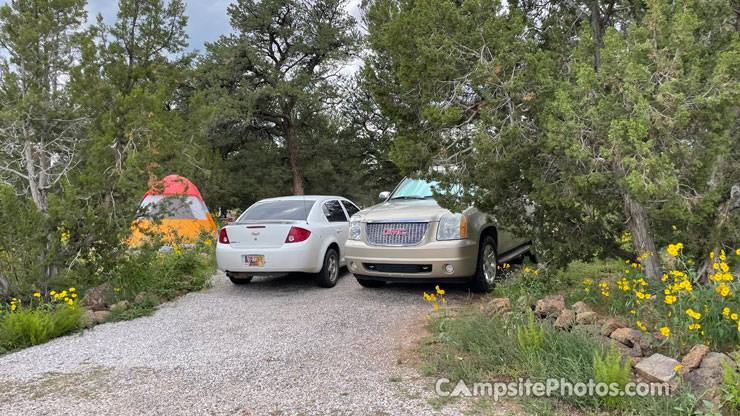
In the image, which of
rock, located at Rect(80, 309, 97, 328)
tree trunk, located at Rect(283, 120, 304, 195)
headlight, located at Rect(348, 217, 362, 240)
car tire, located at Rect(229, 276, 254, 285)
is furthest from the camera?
tree trunk, located at Rect(283, 120, 304, 195)

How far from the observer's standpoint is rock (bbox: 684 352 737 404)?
2828 mm

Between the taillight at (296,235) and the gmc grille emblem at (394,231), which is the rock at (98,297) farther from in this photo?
the gmc grille emblem at (394,231)

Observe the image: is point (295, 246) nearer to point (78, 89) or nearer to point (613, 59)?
point (78, 89)

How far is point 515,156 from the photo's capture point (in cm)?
455

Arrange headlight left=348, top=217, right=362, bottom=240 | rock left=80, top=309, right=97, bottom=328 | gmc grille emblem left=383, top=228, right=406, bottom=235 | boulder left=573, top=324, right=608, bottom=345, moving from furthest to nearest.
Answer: headlight left=348, top=217, right=362, bottom=240 < gmc grille emblem left=383, top=228, right=406, bottom=235 < rock left=80, top=309, right=97, bottom=328 < boulder left=573, top=324, right=608, bottom=345

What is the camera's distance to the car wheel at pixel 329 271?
7.25m

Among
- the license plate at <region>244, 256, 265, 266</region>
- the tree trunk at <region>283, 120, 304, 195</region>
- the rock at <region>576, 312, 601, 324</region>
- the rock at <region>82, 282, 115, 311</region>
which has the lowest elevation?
the rock at <region>82, 282, 115, 311</region>

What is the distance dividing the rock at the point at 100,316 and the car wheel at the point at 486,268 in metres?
4.69

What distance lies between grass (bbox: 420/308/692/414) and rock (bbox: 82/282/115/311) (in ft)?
14.4

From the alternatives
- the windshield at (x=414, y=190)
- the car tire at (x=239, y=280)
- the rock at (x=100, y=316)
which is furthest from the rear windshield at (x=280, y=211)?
the rock at (x=100, y=316)

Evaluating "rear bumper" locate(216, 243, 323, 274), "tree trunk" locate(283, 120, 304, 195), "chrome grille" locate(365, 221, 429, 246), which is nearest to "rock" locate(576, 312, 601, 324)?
"chrome grille" locate(365, 221, 429, 246)

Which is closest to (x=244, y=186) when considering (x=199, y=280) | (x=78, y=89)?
(x=199, y=280)

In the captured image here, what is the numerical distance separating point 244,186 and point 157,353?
66.8ft

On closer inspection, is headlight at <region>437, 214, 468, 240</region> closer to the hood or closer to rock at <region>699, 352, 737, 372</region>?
the hood
